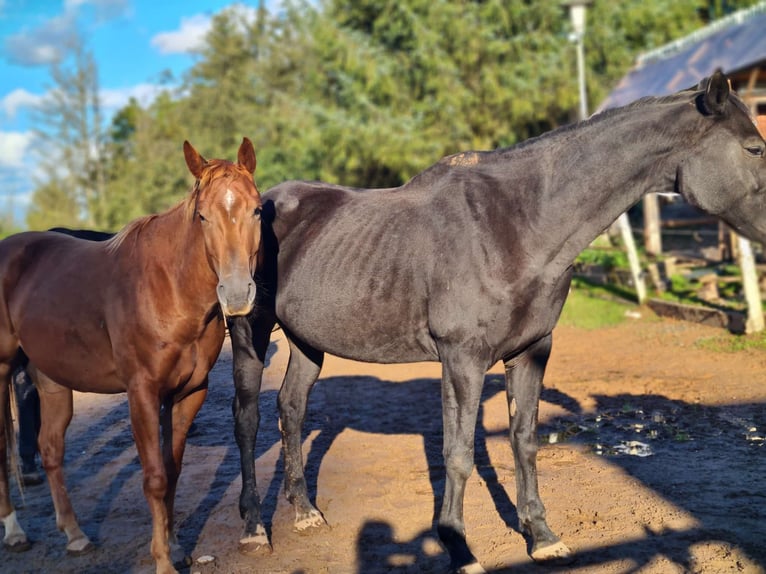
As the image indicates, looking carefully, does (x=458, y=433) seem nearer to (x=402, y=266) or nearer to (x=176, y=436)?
(x=402, y=266)

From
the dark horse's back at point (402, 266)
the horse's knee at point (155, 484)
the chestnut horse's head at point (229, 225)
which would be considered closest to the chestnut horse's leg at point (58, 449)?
the horse's knee at point (155, 484)

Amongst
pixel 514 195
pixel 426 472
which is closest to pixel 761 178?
pixel 514 195

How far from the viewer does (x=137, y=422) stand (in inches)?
142

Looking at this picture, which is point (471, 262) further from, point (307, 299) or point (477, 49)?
point (477, 49)

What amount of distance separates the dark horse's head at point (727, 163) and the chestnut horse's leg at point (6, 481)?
4.21 m

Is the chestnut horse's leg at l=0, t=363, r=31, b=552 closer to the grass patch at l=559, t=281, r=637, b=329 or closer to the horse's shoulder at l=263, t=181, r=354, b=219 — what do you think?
the horse's shoulder at l=263, t=181, r=354, b=219

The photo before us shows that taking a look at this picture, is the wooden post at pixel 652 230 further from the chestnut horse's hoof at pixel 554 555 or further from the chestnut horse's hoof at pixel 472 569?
the chestnut horse's hoof at pixel 472 569

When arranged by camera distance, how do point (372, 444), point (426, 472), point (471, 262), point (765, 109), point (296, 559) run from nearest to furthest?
point (471, 262) → point (296, 559) → point (426, 472) → point (372, 444) → point (765, 109)

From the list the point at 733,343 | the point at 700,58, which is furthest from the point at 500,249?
the point at 700,58

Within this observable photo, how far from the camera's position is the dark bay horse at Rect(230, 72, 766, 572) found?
347cm

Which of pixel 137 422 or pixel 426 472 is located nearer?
pixel 137 422

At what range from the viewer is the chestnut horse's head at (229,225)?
3.12m

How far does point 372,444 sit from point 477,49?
46.9ft

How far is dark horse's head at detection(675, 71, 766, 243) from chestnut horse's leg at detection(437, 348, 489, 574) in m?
1.40
